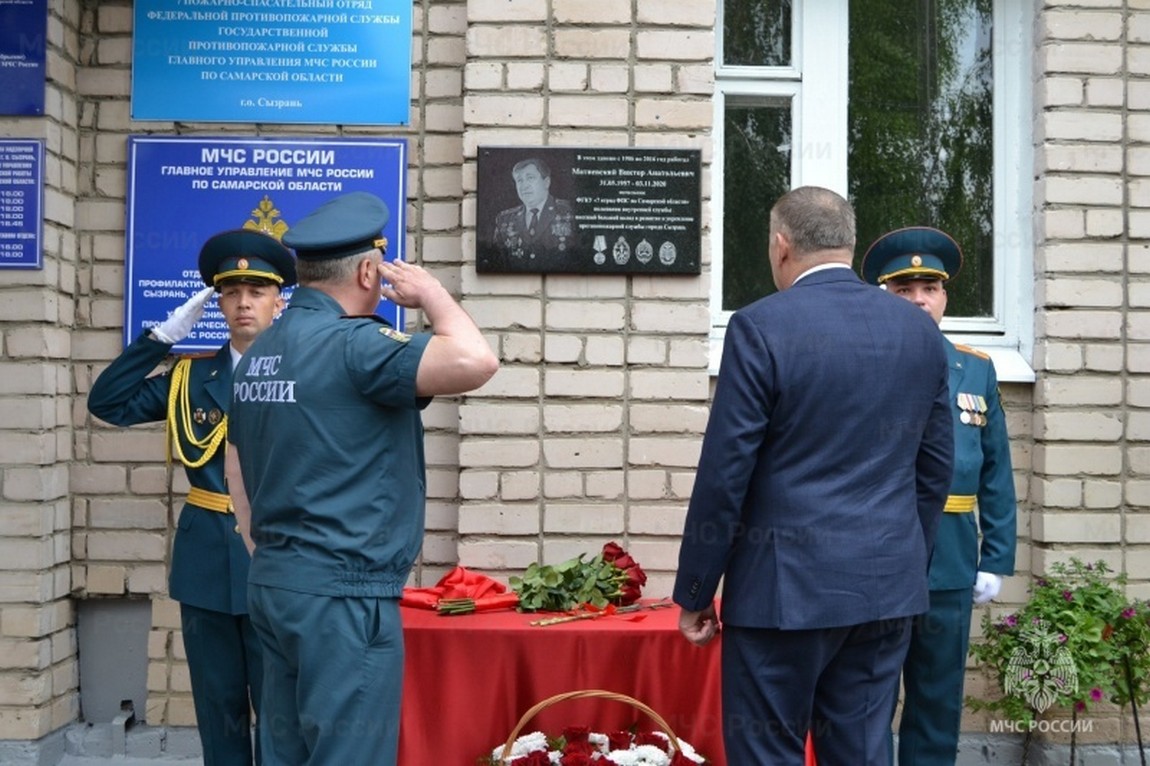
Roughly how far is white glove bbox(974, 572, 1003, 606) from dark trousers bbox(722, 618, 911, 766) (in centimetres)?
104

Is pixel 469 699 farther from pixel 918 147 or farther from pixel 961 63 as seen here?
pixel 961 63

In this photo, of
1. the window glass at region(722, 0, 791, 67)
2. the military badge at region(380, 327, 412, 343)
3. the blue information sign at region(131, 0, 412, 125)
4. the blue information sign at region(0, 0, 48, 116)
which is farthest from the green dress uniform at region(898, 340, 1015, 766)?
the blue information sign at region(0, 0, 48, 116)

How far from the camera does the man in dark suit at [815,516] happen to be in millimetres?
2771

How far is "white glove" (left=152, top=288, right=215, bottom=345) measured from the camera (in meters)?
3.85

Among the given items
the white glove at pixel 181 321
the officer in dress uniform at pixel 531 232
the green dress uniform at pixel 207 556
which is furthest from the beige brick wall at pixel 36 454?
the officer in dress uniform at pixel 531 232

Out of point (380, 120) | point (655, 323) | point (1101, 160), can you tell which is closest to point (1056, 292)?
point (1101, 160)

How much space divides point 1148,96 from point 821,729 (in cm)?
291

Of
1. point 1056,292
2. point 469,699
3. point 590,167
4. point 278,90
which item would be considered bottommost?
point 469,699

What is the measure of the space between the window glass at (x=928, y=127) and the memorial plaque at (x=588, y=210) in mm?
870

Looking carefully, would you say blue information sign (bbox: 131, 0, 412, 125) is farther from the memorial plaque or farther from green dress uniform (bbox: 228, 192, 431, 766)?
green dress uniform (bbox: 228, 192, 431, 766)

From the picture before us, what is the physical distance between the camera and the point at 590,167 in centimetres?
439

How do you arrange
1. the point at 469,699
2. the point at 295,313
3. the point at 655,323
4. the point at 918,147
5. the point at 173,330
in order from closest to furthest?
the point at 295,313 → the point at 469,699 → the point at 173,330 → the point at 655,323 → the point at 918,147

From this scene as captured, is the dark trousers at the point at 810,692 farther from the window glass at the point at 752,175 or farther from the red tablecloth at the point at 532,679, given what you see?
the window glass at the point at 752,175

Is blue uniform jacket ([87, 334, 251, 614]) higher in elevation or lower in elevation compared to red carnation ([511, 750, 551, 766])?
higher
